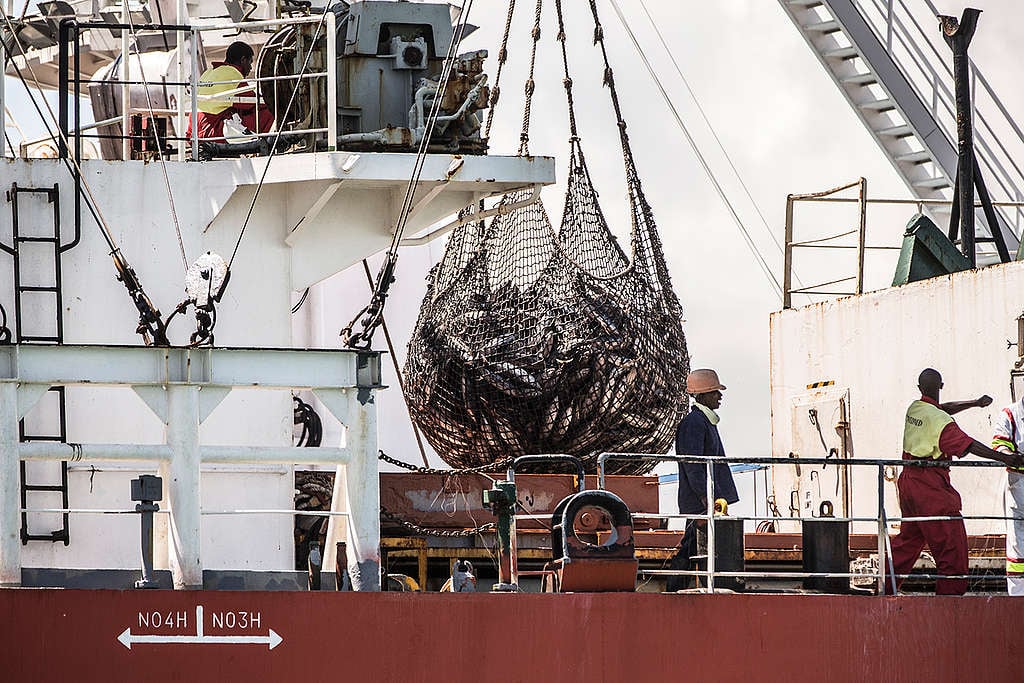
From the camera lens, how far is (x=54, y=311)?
12805mm

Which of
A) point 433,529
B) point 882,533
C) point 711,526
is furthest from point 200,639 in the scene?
point 882,533

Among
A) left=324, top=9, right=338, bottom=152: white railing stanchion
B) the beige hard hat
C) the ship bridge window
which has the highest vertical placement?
the ship bridge window

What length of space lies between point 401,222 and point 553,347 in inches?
88.2

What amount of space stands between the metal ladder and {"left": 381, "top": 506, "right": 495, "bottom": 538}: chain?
2.20 meters

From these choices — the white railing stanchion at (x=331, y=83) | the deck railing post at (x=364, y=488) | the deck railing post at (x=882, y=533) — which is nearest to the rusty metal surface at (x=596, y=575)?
the deck railing post at (x=364, y=488)

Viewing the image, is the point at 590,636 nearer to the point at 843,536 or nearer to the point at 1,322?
the point at 843,536

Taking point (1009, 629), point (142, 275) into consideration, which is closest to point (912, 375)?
point (1009, 629)

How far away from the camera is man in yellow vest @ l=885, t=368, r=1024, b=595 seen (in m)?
12.3

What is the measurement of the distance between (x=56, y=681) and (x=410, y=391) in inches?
175

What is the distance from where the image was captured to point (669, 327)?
13.9m

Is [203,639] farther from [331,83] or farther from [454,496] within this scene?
[331,83]

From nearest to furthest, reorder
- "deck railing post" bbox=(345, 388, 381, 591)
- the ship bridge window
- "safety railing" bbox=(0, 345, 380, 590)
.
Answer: "safety railing" bbox=(0, 345, 380, 590) → "deck railing post" bbox=(345, 388, 381, 591) → the ship bridge window

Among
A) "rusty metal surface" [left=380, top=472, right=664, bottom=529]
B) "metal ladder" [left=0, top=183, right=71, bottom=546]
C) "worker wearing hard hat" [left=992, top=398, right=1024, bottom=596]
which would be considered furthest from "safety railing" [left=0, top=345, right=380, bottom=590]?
"worker wearing hard hat" [left=992, top=398, right=1024, bottom=596]

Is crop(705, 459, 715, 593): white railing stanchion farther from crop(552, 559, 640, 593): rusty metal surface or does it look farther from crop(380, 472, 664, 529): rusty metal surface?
crop(380, 472, 664, 529): rusty metal surface
